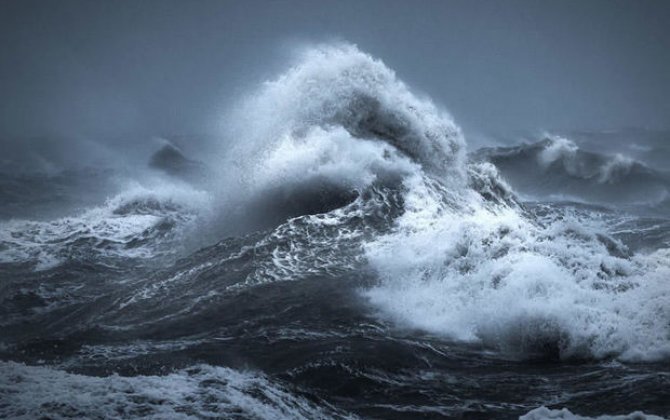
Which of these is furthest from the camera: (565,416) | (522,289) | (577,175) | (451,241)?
(577,175)

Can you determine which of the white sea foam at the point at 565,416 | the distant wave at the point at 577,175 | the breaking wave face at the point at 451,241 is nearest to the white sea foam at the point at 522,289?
the breaking wave face at the point at 451,241

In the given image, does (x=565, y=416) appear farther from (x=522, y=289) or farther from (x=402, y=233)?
(x=402, y=233)

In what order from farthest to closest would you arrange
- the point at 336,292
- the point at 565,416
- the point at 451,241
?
1. the point at 451,241
2. the point at 336,292
3. the point at 565,416

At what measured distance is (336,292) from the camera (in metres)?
9.10

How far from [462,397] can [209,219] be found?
10124 millimetres

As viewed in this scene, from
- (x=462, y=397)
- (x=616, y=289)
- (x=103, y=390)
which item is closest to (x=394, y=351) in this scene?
(x=462, y=397)

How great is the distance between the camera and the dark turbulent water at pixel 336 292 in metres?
5.60

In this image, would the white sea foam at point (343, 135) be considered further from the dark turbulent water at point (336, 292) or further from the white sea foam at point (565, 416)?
the white sea foam at point (565, 416)

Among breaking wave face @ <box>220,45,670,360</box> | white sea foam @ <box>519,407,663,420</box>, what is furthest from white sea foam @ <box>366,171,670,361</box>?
white sea foam @ <box>519,407,663,420</box>

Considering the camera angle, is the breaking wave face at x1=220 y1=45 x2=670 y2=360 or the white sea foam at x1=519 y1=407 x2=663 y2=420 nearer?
the white sea foam at x1=519 y1=407 x2=663 y2=420

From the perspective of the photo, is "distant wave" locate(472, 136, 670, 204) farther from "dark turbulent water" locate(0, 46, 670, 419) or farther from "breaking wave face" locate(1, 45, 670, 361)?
"breaking wave face" locate(1, 45, 670, 361)

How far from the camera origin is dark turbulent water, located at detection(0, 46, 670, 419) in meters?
5.60

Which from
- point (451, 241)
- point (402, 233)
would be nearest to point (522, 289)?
point (451, 241)

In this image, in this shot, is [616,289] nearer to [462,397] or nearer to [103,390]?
[462,397]
